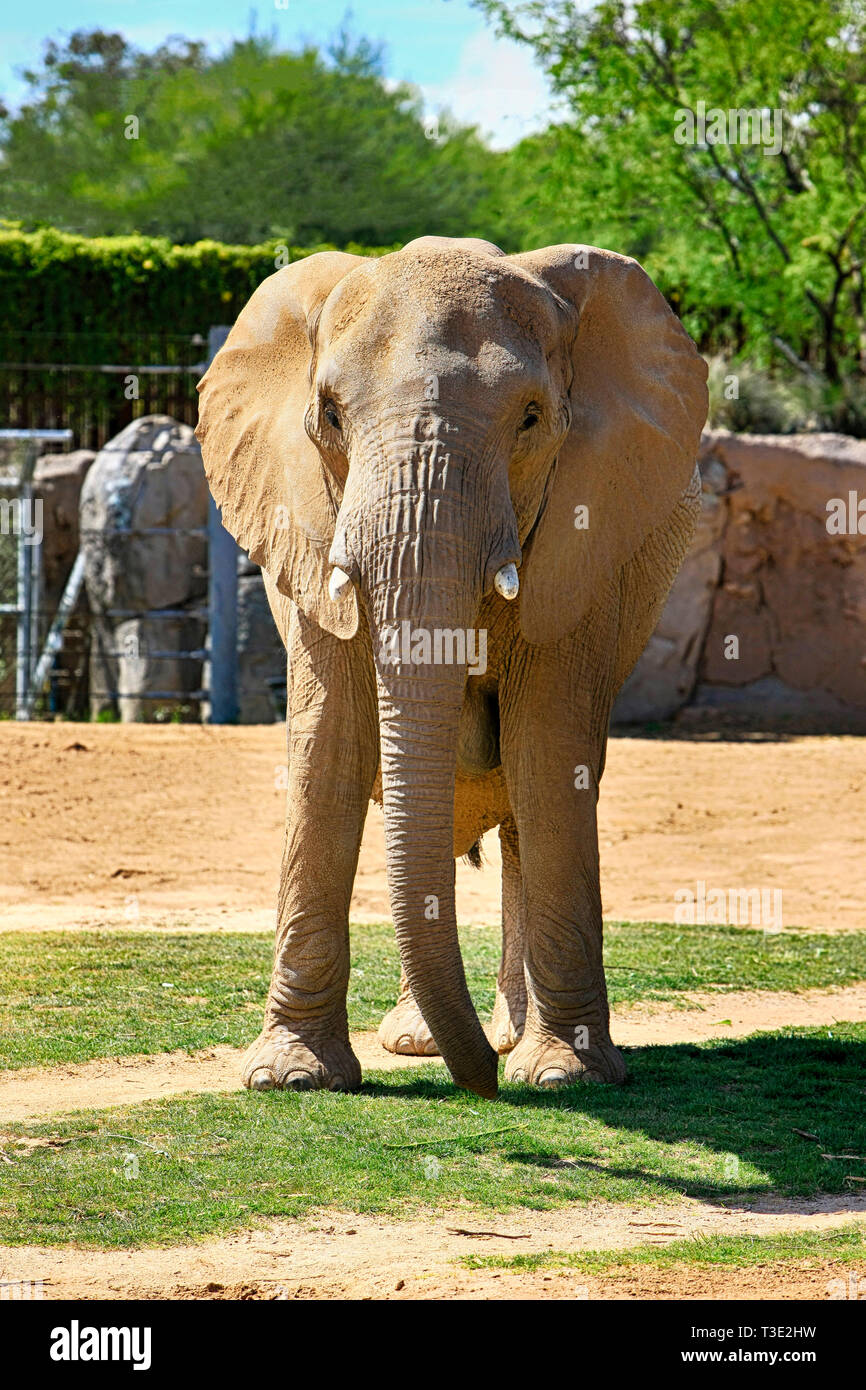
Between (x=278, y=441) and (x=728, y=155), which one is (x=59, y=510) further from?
(x=278, y=441)

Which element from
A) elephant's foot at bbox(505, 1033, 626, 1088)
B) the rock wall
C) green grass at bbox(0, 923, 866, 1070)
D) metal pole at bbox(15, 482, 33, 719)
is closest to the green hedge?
metal pole at bbox(15, 482, 33, 719)

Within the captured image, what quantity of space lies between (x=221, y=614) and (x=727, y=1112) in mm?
10796

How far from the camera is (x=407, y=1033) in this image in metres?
7.42

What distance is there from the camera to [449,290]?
5.61 m

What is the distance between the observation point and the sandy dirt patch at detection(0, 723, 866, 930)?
37.9ft

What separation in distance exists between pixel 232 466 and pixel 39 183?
1160 inches

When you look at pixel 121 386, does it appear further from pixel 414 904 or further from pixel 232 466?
pixel 414 904

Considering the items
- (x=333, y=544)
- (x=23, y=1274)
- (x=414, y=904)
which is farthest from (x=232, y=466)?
(x=23, y=1274)

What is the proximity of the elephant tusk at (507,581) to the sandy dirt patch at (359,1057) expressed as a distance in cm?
233

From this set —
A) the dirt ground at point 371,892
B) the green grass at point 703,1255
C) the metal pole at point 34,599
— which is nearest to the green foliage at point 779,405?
the dirt ground at point 371,892

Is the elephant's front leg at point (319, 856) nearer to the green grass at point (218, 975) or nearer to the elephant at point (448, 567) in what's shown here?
the elephant at point (448, 567)

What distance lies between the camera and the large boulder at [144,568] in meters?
17.1

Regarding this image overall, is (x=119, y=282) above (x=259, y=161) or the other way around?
the other way around

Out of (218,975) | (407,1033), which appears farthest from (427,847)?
(218,975)
